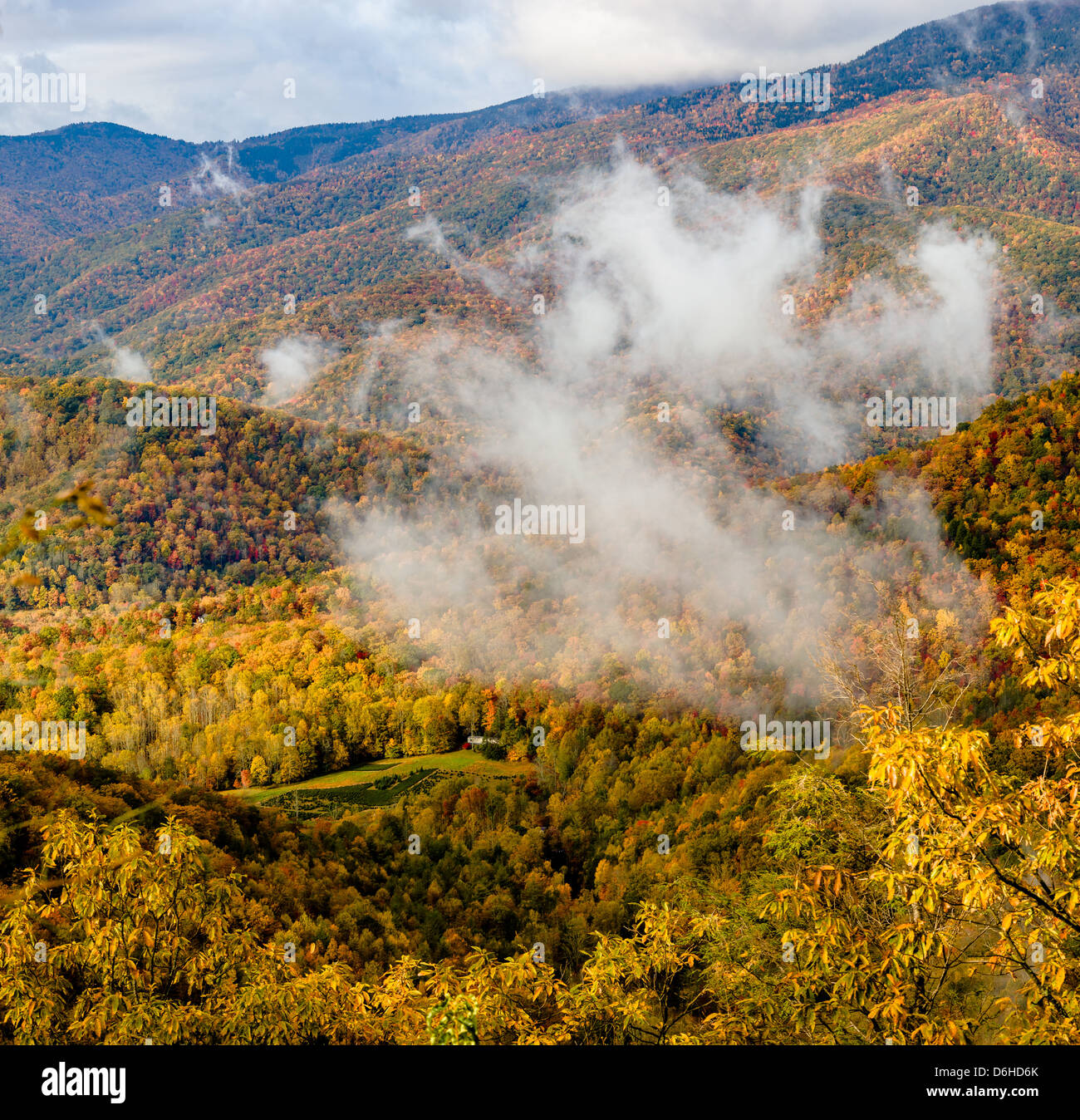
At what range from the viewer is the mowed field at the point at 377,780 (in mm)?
89500

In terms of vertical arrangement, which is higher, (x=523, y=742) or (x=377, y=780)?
(x=523, y=742)

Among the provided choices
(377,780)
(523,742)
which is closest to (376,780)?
(377,780)

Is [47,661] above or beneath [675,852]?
above

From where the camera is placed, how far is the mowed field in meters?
89.5

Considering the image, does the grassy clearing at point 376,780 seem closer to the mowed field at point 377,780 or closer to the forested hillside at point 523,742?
the mowed field at point 377,780

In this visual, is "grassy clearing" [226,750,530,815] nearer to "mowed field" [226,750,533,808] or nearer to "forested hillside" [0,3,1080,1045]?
"mowed field" [226,750,533,808]

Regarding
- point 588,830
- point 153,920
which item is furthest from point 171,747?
point 153,920

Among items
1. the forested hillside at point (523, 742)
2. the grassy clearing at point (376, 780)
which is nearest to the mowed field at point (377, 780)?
the grassy clearing at point (376, 780)

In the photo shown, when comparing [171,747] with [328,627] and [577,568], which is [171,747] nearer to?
[328,627]

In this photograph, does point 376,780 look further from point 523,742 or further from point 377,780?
point 523,742

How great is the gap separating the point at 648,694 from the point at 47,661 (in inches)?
3179

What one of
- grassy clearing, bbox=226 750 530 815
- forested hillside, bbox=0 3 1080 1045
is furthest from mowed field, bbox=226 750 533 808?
forested hillside, bbox=0 3 1080 1045

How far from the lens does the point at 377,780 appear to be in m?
94.8
